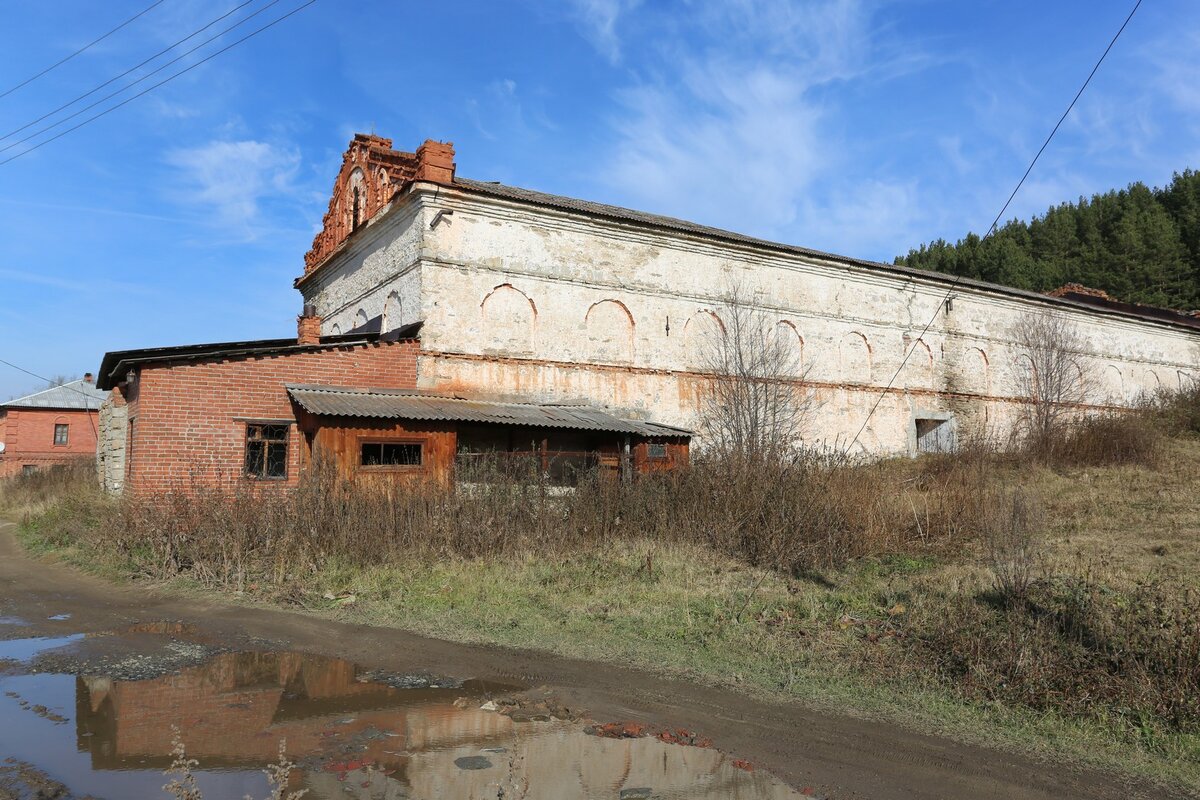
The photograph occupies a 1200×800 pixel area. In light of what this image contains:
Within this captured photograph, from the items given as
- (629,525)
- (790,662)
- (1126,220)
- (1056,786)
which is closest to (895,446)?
(629,525)

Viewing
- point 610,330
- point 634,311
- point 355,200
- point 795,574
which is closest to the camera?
point 795,574

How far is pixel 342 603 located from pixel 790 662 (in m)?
5.13

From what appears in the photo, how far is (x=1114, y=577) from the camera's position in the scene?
8.57m

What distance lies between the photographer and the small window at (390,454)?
47.4ft

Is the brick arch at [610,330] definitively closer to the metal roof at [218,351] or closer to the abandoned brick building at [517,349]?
the abandoned brick building at [517,349]

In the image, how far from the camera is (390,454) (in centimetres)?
1473

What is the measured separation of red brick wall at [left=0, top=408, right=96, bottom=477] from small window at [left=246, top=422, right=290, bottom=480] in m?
30.8

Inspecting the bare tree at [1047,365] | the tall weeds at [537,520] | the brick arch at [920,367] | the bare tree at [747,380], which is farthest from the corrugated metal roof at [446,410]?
the bare tree at [1047,365]

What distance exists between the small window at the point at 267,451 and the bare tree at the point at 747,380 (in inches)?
419

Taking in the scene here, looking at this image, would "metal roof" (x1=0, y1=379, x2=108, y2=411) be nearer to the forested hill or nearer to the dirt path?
the dirt path

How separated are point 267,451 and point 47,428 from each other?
3366 centimetres

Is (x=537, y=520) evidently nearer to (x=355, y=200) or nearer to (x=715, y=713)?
(x=715, y=713)

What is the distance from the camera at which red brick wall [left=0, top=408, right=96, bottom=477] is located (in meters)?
39.3

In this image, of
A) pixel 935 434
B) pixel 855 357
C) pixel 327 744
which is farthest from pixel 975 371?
pixel 327 744
